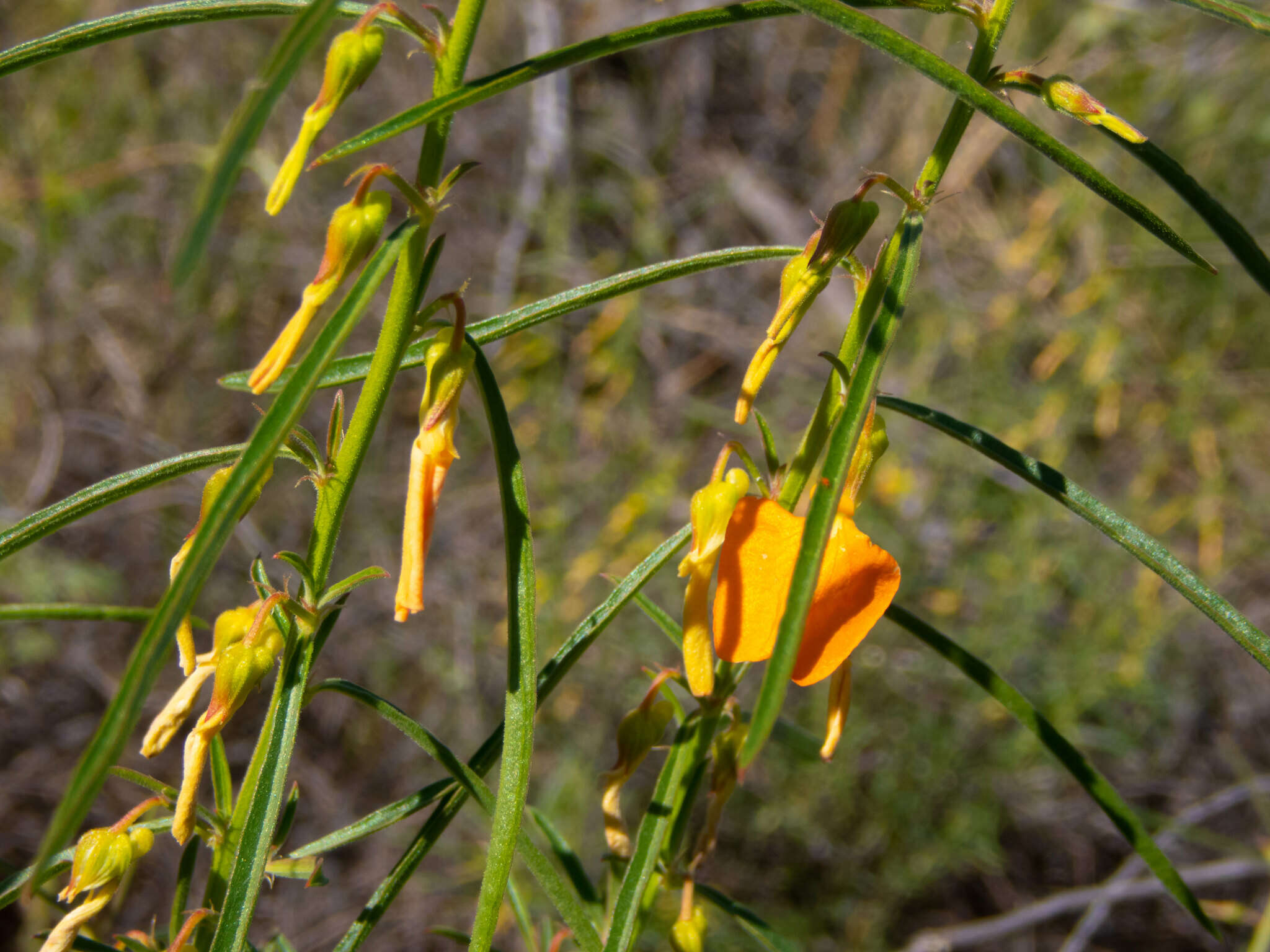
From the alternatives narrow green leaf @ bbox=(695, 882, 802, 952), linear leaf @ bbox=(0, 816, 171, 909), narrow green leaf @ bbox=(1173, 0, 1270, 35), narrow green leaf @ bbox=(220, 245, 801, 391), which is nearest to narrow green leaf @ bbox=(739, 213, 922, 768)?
narrow green leaf @ bbox=(220, 245, 801, 391)

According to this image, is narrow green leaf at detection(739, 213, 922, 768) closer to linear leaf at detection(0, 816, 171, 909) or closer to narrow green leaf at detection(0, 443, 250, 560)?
narrow green leaf at detection(0, 443, 250, 560)

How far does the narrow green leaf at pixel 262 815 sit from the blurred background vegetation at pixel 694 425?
6.55 feet

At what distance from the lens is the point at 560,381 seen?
3.68 metres

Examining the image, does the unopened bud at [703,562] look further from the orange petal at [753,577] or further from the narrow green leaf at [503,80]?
the narrow green leaf at [503,80]

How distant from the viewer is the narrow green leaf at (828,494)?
18.2 inches

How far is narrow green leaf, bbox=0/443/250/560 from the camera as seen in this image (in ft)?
2.21

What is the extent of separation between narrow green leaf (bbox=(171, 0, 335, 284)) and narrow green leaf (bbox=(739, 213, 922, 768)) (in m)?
0.34

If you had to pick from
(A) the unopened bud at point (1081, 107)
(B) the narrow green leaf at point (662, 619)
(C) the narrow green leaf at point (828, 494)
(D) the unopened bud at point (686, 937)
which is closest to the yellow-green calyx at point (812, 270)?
(C) the narrow green leaf at point (828, 494)

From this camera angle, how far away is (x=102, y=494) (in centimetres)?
70

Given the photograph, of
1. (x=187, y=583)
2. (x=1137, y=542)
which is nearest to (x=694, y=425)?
(x=1137, y=542)

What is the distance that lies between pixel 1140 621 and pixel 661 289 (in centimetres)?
226

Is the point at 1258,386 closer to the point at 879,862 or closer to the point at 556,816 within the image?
the point at 879,862

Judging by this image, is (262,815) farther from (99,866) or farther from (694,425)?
(694,425)

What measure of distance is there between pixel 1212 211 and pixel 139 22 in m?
0.80
